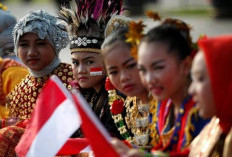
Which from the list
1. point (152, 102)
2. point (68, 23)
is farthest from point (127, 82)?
point (68, 23)

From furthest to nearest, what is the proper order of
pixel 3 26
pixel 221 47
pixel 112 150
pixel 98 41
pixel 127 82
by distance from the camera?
1. pixel 3 26
2. pixel 98 41
3. pixel 127 82
4. pixel 112 150
5. pixel 221 47

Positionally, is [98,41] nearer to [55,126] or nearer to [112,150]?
[55,126]

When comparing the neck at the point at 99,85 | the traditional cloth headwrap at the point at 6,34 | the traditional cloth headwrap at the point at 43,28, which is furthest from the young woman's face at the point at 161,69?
the traditional cloth headwrap at the point at 6,34

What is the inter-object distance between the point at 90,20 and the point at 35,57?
78 cm

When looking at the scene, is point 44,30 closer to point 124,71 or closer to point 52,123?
point 52,123

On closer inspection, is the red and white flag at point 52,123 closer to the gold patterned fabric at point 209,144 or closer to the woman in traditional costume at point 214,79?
the gold patterned fabric at point 209,144

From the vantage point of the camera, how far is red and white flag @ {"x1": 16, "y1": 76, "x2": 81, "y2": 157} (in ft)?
Answer: 16.1

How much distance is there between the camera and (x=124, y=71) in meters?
4.85

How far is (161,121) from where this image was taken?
4.62 metres

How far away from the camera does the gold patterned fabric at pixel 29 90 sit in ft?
21.3

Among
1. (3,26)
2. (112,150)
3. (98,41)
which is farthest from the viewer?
(3,26)

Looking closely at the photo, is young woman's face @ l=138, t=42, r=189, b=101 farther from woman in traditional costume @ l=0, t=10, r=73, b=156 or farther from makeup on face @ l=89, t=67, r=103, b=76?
woman in traditional costume @ l=0, t=10, r=73, b=156

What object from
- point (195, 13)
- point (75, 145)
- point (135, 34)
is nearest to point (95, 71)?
point (75, 145)

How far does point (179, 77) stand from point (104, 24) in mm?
1685
